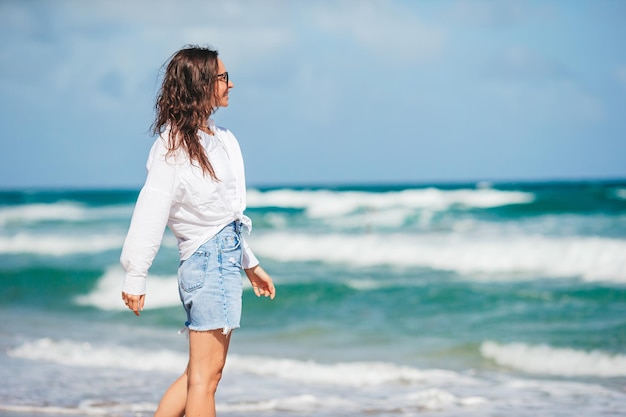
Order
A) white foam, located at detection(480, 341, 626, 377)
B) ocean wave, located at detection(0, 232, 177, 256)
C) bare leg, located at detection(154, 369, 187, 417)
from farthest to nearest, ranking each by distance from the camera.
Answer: ocean wave, located at detection(0, 232, 177, 256) → white foam, located at detection(480, 341, 626, 377) → bare leg, located at detection(154, 369, 187, 417)

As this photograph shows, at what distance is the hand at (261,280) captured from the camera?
134 inches

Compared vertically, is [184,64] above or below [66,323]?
above

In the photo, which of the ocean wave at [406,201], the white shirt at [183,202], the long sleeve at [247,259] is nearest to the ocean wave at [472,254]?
the long sleeve at [247,259]

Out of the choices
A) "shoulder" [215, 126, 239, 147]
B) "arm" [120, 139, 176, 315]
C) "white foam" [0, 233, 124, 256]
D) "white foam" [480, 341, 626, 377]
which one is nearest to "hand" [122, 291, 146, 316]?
"arm" [120, 139, 176, 315]

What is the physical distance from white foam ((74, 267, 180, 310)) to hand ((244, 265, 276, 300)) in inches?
298

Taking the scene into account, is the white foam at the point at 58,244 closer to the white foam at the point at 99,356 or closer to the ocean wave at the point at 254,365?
the white foam at the point at 99,356

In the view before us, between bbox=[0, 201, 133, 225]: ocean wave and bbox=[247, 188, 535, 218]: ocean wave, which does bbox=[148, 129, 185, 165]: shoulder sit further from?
bbox=[0, 201, 133, 225]: ocean wave

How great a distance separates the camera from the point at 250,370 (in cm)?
667

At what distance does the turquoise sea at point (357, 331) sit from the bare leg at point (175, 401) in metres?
1.97

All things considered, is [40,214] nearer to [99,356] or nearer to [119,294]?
[119,294]

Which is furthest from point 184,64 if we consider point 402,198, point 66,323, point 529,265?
point 402,198

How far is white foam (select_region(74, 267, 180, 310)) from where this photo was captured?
11156 mm

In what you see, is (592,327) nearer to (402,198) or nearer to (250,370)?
(250,370)

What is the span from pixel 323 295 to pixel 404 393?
522cm
